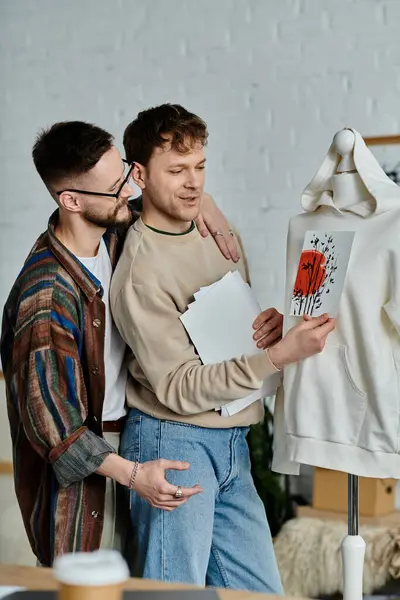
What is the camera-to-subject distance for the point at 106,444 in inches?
82.2

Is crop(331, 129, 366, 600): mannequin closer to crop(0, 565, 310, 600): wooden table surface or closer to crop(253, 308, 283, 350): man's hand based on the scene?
crop(253, 308, 283, 350): man's hand

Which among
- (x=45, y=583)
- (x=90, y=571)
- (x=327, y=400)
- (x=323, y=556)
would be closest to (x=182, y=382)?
(x=327, y=400)

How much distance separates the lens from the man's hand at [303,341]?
1.98m

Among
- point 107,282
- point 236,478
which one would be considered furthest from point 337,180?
point 236,478

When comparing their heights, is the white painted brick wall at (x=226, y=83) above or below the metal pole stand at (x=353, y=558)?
above

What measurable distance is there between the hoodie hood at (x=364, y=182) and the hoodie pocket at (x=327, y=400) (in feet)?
1.05

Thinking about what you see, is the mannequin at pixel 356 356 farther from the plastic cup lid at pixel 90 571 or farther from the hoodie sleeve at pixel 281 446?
the plastic cup lid at pixel 90 571

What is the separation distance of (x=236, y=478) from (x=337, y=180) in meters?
0.76

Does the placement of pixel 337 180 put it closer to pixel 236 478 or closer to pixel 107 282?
pixel 107 282

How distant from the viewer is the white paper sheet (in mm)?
2178

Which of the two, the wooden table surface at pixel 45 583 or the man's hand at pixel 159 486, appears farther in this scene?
the man's hand at pixel 159 486

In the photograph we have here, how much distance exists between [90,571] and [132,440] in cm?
127

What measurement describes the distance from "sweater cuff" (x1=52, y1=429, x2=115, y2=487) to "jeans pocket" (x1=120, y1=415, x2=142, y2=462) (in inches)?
4.1

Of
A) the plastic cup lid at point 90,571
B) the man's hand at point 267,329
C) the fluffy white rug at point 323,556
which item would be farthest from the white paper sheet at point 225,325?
the fluffy white rug at point 323,556
